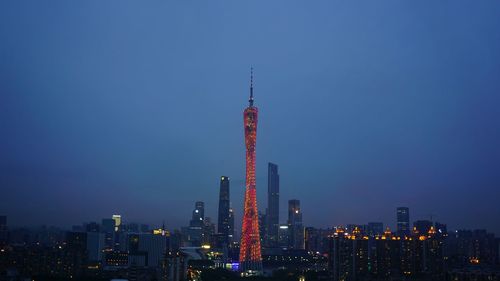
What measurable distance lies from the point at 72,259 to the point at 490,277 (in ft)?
101

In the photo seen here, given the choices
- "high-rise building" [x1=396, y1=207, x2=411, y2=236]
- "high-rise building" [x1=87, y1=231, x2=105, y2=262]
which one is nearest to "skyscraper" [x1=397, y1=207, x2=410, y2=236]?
"high-rise building" [x1=396, y1=207, x2=411, y2=236]

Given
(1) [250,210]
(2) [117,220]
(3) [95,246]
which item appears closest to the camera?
(1) [250,210]

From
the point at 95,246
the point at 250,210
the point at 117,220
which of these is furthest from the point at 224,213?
the point at 250,210

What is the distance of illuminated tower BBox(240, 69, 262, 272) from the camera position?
143 feet

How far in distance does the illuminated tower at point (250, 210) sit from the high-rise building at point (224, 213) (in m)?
42.7

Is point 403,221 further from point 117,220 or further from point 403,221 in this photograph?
point 117,220

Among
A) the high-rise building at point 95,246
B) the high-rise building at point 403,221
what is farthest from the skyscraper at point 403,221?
the high-rise building at point 95,246

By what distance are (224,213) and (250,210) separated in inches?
1951

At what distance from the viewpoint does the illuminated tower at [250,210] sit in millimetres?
43438

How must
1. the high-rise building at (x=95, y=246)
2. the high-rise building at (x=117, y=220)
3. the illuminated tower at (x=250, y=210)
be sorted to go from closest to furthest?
the illuminated tower at (x=250, y=210) < the high-rise building at (x=95, y=246) < the high-rise building at (x=117, y=220)

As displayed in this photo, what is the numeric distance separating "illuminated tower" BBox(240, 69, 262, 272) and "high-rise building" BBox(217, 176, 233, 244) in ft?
140

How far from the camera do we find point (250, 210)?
143 feet

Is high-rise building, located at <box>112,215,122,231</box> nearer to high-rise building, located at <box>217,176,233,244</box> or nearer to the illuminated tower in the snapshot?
high-rise building, located at <box>217,176,233,244</box>

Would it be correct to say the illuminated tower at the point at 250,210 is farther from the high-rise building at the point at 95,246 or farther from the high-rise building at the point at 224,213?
the high-rise building at the point at 224,213
